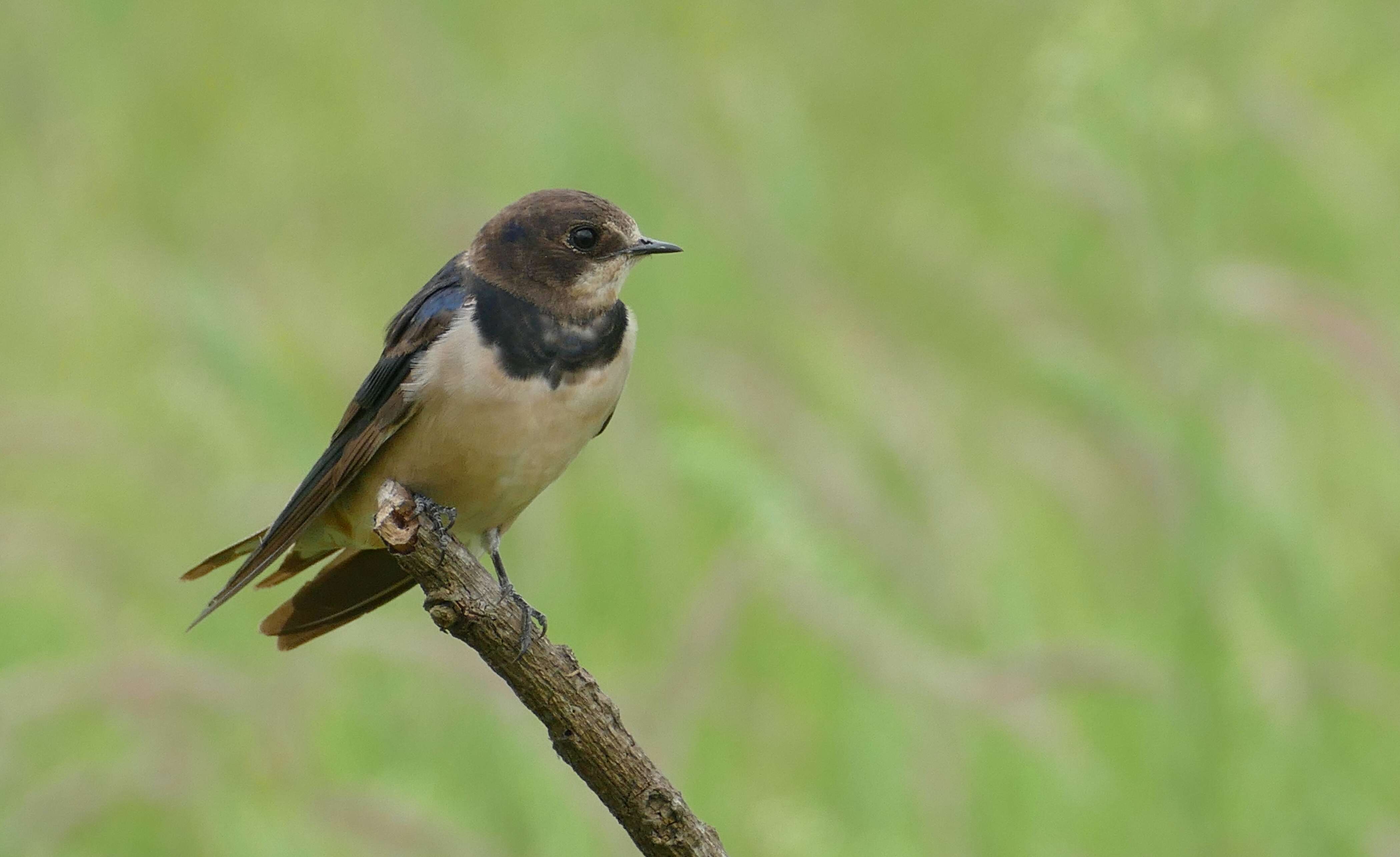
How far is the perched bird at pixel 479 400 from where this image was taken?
351 centimetres

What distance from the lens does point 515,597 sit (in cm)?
327

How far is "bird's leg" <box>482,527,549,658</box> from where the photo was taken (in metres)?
2.50

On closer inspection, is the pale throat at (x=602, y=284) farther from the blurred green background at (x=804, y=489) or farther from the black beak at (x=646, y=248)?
the blurred green background at (x=804, y=489)

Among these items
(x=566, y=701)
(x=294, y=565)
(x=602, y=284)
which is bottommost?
(x=566, y=701)

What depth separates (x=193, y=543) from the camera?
5328 millimetres

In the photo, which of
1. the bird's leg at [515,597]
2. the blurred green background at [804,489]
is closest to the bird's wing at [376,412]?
the bird's leg at [515,597]

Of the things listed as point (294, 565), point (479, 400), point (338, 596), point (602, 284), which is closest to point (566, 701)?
point (479, 400)

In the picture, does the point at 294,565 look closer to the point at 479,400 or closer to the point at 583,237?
the point at 479,400

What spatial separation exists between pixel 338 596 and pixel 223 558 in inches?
9.2

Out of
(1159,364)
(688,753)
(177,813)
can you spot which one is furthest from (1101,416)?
(177,813)

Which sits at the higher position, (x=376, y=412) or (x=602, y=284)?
(x=602, y=284)

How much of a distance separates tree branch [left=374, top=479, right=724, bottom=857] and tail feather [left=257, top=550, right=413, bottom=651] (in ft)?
3.22

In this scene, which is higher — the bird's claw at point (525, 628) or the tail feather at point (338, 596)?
the tail feather at point (338, 596)

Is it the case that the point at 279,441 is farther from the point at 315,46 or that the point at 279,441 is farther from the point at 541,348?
the point at 315,46
